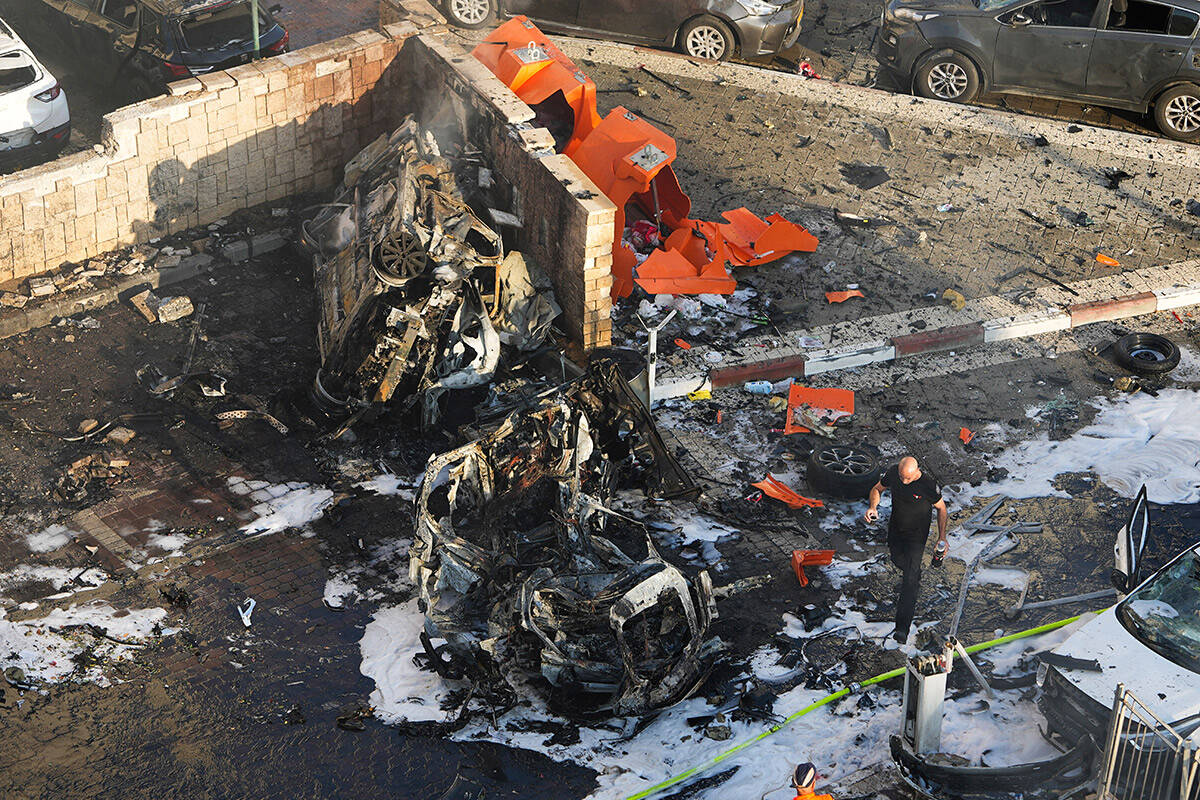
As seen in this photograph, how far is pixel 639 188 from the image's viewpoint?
12984 millimetres

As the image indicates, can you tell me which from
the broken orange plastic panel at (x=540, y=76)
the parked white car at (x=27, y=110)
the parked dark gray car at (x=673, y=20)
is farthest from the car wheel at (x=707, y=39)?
→ the parked white car at (x=27, y=110)

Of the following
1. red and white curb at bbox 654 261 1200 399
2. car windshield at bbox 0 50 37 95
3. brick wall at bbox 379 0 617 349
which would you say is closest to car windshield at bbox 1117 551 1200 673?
red and white curb at bbox 654 261 1200 399

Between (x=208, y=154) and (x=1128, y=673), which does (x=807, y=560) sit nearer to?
(x=1128, y=673)

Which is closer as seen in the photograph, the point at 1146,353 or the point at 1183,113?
the point at 1146,353

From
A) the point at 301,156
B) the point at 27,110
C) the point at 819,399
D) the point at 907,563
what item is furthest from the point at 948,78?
the point at 27,110

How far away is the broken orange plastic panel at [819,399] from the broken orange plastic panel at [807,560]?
1962mm

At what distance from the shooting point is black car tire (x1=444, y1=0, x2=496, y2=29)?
17.1m

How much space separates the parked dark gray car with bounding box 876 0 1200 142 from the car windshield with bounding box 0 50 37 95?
9.96m

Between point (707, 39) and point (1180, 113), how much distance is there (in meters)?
5.69

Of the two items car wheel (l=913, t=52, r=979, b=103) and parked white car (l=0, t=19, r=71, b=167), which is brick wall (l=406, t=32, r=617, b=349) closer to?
parked white car (l=0, t=19, r=71, b=167)

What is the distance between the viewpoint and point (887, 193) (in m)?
14.7

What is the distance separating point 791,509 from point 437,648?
3.15m

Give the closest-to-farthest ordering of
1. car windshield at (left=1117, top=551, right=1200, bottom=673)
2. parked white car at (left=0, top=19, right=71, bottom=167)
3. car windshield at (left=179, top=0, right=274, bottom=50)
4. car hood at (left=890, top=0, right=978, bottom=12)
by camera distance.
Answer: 1. car windshield at (left=1117, top=551, right=1200, bottom=673)
2. parked white car at (left=0, top=19, right=71, bottom=167)
3. car windshield at (left=179, top=0, right=274, bottom=50)
4. car hood at (left=890, top=0, right=978, bottom=12)

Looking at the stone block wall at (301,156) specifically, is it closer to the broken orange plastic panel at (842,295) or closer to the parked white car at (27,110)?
the parked white car at (27,110)
